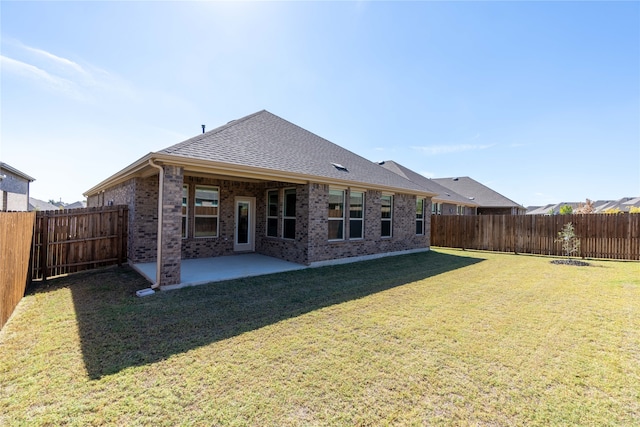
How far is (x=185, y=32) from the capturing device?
8914mm

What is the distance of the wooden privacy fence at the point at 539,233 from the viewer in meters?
12.2

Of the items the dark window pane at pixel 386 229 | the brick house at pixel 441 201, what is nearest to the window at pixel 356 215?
the dark window pane at pixel 386 229

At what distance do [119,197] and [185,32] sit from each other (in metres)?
6.66

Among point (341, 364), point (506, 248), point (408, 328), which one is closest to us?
point (341, 364)

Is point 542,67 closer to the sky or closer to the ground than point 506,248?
closer to the sky

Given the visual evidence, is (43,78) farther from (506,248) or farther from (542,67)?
(506,248)

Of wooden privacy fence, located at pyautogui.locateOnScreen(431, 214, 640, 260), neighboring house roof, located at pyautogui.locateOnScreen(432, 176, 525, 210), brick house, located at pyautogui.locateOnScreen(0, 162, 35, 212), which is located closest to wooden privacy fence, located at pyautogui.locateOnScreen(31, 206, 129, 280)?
brick house, located at pyautogui.locateOnScreen(0, 162, 35, 212)

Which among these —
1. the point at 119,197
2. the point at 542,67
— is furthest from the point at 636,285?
the point at 119,197

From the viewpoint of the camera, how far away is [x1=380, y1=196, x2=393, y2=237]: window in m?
12.2

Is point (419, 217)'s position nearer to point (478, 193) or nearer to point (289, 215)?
point (289, 215)

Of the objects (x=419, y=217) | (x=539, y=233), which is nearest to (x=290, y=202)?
(x=419, y=217)

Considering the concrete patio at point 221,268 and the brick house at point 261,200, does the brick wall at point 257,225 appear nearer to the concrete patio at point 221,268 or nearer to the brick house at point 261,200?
the brick house at point 261,200

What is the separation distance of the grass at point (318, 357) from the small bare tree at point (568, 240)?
6.86m

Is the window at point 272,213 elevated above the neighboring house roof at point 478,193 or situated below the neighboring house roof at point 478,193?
below
